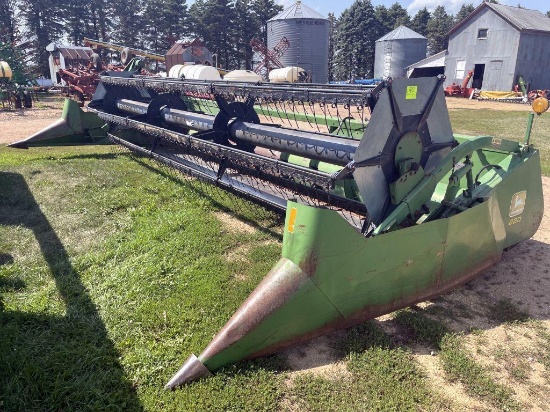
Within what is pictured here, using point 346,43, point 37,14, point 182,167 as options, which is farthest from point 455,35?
point 37,14

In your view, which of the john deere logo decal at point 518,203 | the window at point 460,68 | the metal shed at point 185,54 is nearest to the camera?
the john deere logo decal at point 518,203

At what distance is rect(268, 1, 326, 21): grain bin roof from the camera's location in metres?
31.9

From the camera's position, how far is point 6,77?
1595cm

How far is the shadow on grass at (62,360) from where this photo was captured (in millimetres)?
2389

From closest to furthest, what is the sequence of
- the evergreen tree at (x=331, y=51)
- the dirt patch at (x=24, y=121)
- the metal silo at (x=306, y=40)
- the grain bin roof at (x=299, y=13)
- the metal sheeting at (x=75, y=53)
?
the dirt patch at (x=24, y=121), the metal sheeting at (x=75, y=53), the metal silo at (x=306, y=40), the grain bin roof at (x=299, y=13), the evergreen tree at (x=331, y=51)

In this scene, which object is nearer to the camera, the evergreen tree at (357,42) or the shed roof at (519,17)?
the shed roof at (519,17)

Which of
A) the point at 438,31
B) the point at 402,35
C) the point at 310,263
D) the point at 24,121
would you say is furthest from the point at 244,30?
the point at 310,263

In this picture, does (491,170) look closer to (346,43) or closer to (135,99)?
(135,99)

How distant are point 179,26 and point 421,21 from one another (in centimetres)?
3091

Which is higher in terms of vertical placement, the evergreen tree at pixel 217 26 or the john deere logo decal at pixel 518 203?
the evergreen tree at pixel 217 26

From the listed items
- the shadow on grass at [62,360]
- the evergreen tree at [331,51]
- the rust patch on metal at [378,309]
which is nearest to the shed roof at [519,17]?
the evergreen tree at [331,51]

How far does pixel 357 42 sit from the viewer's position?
45.9 m

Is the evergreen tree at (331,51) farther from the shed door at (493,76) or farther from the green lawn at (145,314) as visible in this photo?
the green lawn at (145,314)

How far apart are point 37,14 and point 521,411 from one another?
4758cm
